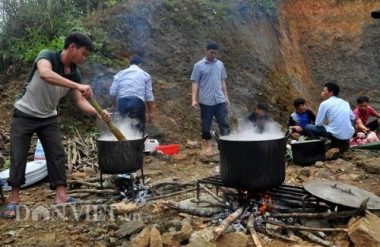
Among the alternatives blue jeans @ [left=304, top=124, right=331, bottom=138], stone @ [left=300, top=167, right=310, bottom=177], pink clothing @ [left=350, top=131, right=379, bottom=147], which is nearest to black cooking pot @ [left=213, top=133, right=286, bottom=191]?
stone @ [left=300, top=167, right=310, bottom=177]

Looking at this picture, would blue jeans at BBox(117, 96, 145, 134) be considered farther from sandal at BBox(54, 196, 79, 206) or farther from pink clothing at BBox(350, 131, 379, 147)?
pink clothing at BBox(350, 131, 379, 147)

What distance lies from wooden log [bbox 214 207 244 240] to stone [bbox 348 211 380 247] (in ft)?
3.31

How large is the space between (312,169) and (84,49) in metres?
3.95

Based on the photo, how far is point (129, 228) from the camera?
3.78 metres

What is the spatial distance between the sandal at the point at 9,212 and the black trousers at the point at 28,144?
232 millimetres

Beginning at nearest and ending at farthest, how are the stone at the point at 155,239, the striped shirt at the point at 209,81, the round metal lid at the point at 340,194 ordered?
the stone at the point at 155,239 < the round metal lid at the point at 340,194 < the striped shirt at the point at 209,81

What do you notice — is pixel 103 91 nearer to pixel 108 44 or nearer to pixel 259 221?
pixel 108 44

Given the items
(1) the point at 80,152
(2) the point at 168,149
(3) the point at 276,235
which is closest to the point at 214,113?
(2) the point at 168,149

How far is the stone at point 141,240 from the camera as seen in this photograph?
→ 3.41 metres

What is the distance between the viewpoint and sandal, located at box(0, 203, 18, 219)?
433cm

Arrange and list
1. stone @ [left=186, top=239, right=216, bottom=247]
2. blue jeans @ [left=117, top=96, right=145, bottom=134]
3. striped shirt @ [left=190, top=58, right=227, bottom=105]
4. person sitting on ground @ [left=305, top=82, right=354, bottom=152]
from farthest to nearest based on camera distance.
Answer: striped shirt @ [left=190, top=58, right=227, bottom=105] → blue jeans @ [left=117, top=96, right=145, bottom=134] → person sitting on ground @ [left=305, top=82, right=354, bottom=152] → stone @ [left=186, top=239, right=216, bottom=247]

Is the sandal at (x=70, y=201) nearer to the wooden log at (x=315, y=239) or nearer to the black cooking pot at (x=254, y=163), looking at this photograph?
the black cooking pot at (x=254, y=163)

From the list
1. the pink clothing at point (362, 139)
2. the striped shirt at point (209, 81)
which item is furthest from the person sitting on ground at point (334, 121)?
the striped shirt at point (209, 81)

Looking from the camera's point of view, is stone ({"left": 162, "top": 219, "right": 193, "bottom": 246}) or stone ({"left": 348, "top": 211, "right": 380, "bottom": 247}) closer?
stone ({"left": 348, "top": 211, "right": 380, "bottom": 247})
